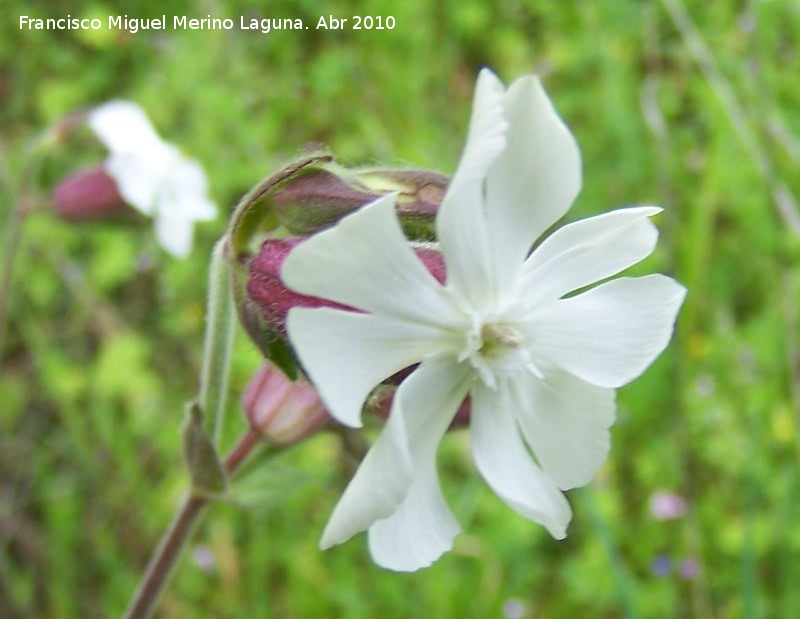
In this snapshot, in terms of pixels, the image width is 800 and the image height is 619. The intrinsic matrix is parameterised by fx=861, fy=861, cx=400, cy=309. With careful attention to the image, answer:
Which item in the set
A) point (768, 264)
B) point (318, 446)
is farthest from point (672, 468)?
point (318, 446)

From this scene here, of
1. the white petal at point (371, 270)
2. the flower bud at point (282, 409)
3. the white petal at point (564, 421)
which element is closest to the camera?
the white petal at point (371, 270)

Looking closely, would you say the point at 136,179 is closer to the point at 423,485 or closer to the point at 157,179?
the point at 157,179

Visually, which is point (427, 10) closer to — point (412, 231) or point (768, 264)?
point (768, 264)

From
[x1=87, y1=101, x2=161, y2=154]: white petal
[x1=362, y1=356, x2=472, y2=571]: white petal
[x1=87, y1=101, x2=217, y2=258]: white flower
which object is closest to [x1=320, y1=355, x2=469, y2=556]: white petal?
[x1=362, y1=356, x2=472, y2=571]: white petal

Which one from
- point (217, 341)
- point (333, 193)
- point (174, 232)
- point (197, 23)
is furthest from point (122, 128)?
point (333, 193)

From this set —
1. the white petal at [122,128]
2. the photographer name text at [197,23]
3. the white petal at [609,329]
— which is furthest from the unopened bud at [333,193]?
the photographer name text at [197,23]

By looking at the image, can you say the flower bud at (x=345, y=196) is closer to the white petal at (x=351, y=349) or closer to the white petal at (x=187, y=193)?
the white petal at (x=351, y=349)

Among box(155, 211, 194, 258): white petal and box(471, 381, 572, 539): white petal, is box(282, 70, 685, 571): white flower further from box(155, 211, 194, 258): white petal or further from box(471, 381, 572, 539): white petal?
box(155, 211, 194, 258): white petal
